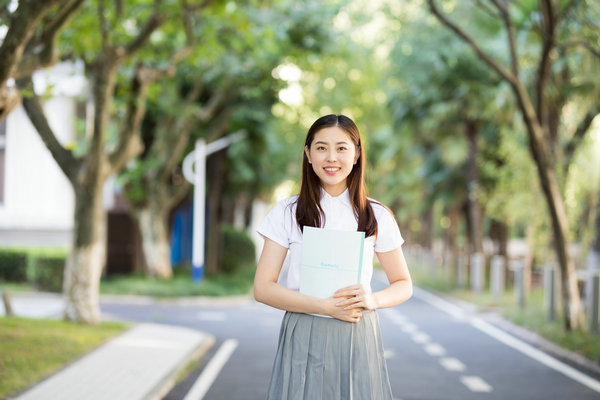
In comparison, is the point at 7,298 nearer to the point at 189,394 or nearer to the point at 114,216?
the point at 189,394

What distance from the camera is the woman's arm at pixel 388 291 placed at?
10.4 ft

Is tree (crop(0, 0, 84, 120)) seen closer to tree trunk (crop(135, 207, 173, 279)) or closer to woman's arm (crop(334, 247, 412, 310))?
woman's arm (crop(334, 247, 412, 310))

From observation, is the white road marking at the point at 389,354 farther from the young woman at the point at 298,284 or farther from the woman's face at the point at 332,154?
the woman's face at the point at 332,154

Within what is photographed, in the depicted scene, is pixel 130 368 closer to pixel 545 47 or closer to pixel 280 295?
pixel 280 295

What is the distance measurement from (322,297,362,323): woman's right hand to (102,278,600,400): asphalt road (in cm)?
490

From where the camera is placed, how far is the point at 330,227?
336 centimetres

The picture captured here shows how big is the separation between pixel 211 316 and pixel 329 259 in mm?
14207

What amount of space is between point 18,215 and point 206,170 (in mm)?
6639

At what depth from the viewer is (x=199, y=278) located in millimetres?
23969

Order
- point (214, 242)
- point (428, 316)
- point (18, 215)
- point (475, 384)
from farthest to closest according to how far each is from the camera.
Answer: point (214, 242)
point (18, 215)
point (428, 316)
point (475, 384)

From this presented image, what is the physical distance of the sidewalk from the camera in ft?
24.8

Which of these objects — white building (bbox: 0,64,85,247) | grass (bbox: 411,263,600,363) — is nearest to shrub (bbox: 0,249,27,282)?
white building (bbox: 0,64,85,247)

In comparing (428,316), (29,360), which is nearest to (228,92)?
(428,316)

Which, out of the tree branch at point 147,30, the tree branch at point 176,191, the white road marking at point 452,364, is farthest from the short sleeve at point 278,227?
the tree branch at point 176,191
